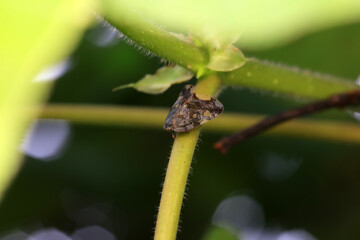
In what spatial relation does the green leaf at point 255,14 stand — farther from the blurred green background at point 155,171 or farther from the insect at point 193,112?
the blurred green background at point 155,171

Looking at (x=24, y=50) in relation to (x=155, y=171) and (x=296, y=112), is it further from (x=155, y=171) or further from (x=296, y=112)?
(x=155, y=171)

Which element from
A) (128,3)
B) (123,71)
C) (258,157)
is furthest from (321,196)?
(128,3)

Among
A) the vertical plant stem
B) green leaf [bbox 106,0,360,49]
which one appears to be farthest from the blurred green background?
green leaf [bbox 106,0,360,49]

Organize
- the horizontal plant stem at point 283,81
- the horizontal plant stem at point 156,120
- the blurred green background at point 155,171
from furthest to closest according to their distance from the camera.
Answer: the blurred green background at point 155,171
the horizontal plant stem at point 156,120
the horizontal plant stem at point 283,81

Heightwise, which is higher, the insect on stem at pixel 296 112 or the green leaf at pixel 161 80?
the insect on stem at pixel 296 112

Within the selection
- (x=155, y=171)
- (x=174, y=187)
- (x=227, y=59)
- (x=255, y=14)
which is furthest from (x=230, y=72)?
(x=155, y=171)

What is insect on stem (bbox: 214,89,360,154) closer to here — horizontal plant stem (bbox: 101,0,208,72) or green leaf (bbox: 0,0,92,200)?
horizontal plant stem (bbox: 101,0,208,72)

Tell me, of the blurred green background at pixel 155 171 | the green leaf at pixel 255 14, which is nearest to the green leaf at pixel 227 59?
the green leaf at pixel 255 14
